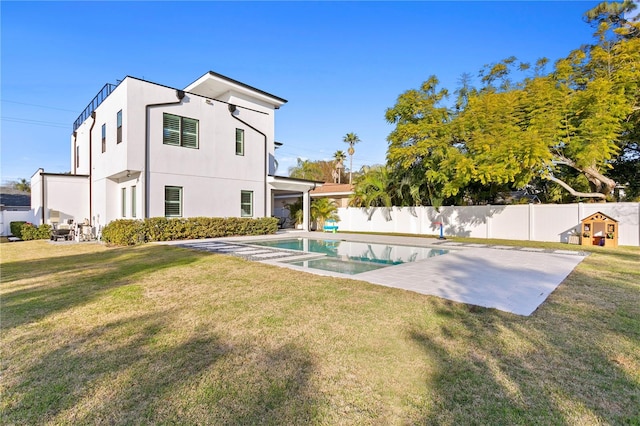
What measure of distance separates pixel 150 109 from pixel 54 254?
7247 mm

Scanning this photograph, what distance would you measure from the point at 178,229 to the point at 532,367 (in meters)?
14.2

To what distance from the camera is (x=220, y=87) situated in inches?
717

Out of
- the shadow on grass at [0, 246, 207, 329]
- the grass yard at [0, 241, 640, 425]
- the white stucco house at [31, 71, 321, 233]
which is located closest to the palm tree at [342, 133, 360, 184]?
the white stucco house at [31, 71, 321, 233]

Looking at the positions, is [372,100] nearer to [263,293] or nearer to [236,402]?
[263,293]

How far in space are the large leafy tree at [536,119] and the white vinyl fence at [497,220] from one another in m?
1.56

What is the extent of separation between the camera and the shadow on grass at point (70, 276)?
461 centimetres

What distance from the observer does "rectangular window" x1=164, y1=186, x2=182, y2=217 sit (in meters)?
14.7

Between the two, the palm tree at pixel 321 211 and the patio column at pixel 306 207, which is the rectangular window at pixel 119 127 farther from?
the palm tree at pixel 321 211

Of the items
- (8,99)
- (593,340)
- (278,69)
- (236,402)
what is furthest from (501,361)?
(8,99)

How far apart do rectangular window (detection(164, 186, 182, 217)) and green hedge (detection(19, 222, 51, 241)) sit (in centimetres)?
730

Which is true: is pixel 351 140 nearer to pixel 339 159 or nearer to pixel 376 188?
pixel 339 159

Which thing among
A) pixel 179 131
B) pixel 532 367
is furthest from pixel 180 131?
pixel 532 367

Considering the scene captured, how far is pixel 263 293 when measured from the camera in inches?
212

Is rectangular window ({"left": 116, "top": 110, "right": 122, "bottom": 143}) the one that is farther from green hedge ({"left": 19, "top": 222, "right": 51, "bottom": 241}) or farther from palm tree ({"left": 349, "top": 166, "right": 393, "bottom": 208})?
palm tree ({"left": 349, "top": 166, "right": 393, "bottom": 208})
